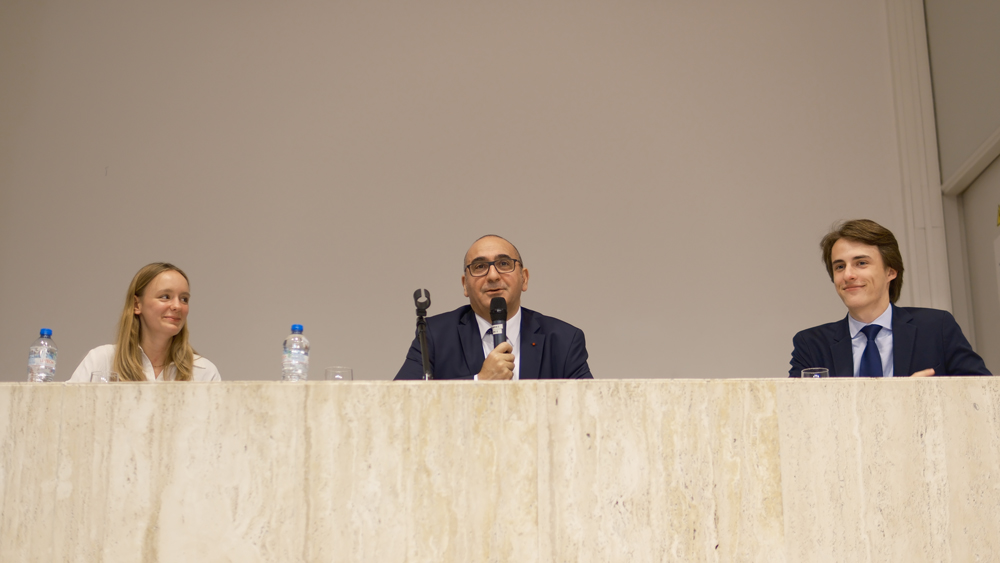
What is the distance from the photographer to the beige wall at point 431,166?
12.9ft

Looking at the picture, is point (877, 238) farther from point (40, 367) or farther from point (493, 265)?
point (40, 367)

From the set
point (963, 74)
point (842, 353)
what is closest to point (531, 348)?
point (842, 353)

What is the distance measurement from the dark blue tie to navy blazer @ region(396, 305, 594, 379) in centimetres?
81

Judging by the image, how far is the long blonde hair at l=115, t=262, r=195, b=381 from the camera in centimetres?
253

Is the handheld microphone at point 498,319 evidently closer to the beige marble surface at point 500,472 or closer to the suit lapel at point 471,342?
the beige marble surface at point 500,472

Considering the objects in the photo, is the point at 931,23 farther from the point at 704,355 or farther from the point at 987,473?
the point at 987,473

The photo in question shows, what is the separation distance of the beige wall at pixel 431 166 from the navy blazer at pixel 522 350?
1273 mm

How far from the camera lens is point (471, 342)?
259 cm

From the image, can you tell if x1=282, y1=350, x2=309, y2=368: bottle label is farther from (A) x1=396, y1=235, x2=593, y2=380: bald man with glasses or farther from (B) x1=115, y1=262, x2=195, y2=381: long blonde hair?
(B) x1=115, y1=262, x2=195, y2=381: long blonde hair

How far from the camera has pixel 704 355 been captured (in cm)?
387

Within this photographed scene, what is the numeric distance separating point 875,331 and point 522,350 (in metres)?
1.05

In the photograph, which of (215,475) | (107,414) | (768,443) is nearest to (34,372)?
(107,414)

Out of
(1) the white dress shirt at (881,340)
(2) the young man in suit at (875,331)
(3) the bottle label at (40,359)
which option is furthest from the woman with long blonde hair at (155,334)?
(1) the white dress shirt at (881,340)

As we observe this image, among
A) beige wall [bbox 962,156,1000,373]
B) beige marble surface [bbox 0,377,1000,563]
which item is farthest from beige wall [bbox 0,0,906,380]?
beige marble surface [bbox 0,377,1000,563]
